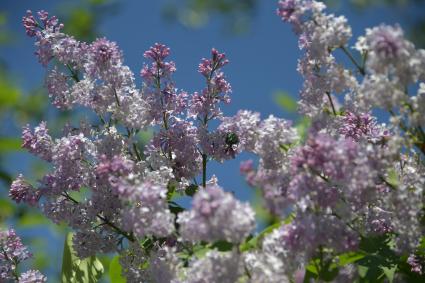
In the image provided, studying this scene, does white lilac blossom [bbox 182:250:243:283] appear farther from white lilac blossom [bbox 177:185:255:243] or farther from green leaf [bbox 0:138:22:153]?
green leaf [bbox 0:138:22:153]

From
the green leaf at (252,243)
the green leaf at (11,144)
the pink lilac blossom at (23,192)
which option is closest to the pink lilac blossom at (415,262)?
the green leaf at (252,243)

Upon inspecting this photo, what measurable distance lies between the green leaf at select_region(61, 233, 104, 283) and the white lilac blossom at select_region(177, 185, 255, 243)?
1383 mm

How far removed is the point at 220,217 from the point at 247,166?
0.22m

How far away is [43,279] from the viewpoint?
2838mm

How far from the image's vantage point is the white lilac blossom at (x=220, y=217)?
1.89m

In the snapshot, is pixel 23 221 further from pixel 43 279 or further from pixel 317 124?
pixel 317 124

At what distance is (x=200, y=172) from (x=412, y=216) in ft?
3.98

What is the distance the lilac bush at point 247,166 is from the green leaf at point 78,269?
315mm

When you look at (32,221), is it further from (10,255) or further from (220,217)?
(220,217)

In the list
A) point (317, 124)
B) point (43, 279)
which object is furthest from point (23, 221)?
point (317, 124)

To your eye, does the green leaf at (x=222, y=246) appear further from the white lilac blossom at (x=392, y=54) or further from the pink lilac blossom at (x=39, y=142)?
the pink lilac blossom at (x=39, y=142)

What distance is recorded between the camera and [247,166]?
2.03 metres

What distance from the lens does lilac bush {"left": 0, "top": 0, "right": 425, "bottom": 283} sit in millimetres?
2025

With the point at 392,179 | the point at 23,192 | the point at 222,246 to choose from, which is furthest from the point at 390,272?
the point at 23,192
